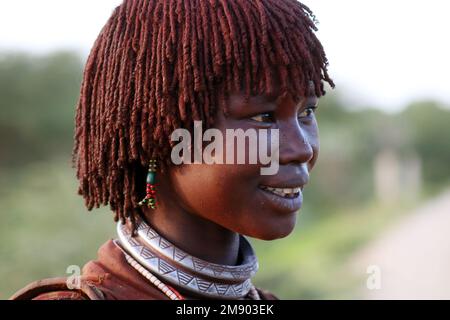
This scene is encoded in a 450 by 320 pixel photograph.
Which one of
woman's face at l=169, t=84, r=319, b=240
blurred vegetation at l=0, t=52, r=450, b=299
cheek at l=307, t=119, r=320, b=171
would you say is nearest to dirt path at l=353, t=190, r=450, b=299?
blurred vegetation at l=0, t=52, r=450, b=299

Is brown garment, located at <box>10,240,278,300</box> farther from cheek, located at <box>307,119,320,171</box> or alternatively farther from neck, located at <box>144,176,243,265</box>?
cheek, located at <box>307,119,320,171</box>

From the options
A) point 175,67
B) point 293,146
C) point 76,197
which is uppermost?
point 175,67

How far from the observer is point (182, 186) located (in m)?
2.32

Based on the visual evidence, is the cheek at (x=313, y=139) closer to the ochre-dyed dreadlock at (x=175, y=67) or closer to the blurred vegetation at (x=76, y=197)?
the ochre-dyed dreadlock at (x=175, y=67)

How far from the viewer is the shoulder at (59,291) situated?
91.0 inches

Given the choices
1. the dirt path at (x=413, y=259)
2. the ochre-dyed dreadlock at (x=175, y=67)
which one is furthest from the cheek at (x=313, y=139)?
the dirt path at (x=413, y=259)

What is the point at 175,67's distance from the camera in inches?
88.3

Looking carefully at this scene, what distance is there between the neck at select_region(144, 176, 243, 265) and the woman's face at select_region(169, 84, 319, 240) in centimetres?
8

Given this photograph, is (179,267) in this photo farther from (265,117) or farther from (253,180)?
(265,117)

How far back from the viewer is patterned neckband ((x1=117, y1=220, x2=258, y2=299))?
2359 millimetres

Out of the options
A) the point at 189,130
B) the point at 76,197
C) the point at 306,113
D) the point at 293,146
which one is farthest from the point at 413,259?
the point at 189,130

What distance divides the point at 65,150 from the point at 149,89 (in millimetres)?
8690

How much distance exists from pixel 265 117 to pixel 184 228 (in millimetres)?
429
